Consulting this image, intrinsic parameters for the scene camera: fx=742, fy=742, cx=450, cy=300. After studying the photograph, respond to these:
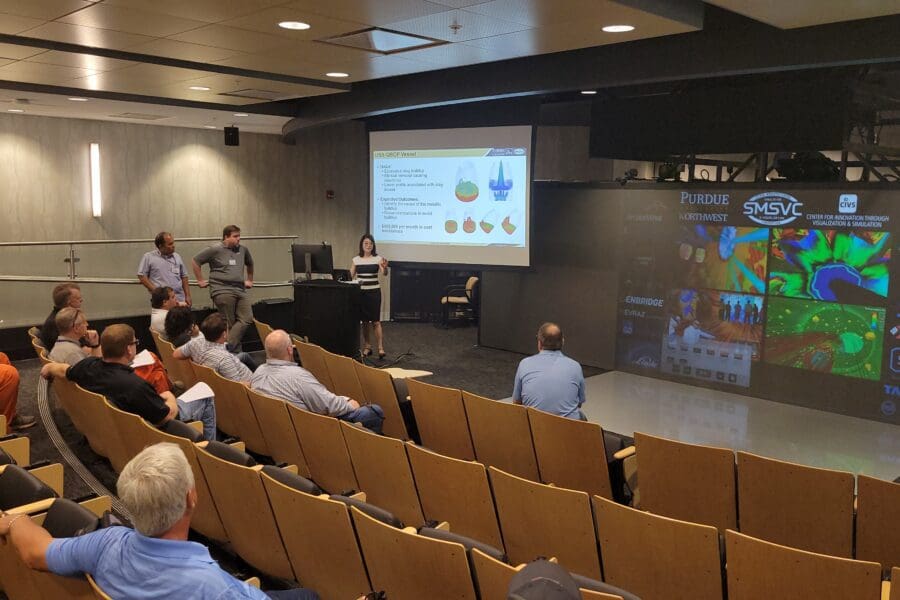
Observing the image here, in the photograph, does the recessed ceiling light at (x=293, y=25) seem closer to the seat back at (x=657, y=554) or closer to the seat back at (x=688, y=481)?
the seat back at (x=688, y=481)

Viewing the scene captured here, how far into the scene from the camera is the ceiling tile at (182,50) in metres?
6.19

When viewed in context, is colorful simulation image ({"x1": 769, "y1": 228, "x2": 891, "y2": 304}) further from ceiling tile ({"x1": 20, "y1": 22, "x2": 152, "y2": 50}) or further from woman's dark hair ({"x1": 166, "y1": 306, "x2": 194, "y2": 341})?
ceiling tile ({"x1": 20, "y1": 22, "x2": 152, "y2": 50})

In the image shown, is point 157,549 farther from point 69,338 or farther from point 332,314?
point 332,314

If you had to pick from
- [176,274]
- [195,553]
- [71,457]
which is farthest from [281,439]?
[176,274]

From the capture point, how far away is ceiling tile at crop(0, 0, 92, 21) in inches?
188

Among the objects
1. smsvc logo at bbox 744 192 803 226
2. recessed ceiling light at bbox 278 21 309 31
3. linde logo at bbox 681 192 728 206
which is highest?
recessed ceiling light at bbox 278 21 309 31

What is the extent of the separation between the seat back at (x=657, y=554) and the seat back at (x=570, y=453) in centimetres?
109

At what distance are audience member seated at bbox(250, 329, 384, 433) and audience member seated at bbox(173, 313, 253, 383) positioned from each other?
0.59 metres

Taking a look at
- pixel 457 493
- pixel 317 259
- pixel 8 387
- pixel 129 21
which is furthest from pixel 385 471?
pixel 317 259

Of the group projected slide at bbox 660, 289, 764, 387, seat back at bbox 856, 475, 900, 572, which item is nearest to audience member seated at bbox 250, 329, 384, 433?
seat back at bbox 856, 475, 900, 572

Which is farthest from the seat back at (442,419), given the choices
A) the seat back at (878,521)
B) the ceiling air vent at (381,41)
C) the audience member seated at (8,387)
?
the audience member seated at (8,387)

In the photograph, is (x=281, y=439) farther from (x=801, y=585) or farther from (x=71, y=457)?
(x=801, y=585)

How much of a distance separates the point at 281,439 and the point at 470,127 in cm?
568

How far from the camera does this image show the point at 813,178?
7.73 meters
